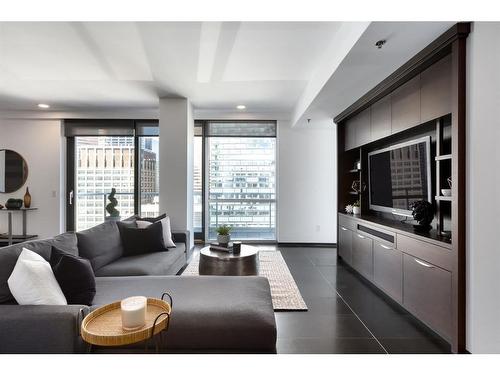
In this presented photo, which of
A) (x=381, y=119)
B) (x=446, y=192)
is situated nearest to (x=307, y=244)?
(x=381, y=119)

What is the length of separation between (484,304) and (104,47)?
3.92 m

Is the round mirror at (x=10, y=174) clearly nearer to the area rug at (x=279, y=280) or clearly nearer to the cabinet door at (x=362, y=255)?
the area rug at (x=279, y=280)

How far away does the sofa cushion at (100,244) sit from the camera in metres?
2.53

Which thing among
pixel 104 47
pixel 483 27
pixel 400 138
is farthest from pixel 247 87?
pixel 483 27

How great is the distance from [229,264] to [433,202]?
2.04 meters

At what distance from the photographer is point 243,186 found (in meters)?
5.65

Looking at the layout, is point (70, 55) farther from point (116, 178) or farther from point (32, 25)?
point (116, 178)

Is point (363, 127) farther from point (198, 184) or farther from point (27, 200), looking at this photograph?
point (27, 200)

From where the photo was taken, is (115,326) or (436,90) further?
(436,90)

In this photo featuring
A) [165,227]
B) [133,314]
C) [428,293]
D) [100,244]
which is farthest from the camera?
[165,227]

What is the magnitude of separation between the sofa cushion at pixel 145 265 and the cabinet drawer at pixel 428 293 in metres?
2.32

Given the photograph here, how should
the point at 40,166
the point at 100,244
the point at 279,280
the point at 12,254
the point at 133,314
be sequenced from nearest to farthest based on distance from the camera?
the point at 133,314 < the point at 12,254 < the point at 100,244 < the point at 279,280 < the point at 40,166

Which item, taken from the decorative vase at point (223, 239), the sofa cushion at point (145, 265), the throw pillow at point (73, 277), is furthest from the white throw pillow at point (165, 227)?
the throw pillow at point (73, 277)
